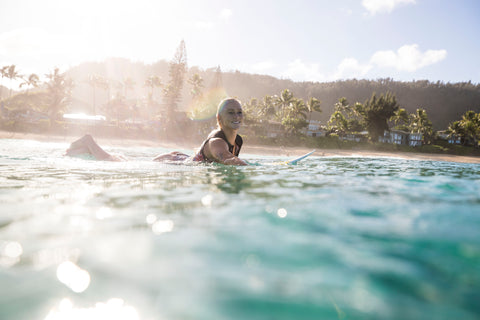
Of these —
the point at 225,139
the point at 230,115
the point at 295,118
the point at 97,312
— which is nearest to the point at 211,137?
the point at 225,139

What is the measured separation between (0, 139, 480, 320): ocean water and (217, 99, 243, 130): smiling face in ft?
12.3

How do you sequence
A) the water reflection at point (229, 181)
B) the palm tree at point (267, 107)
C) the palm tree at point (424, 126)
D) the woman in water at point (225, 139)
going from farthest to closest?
the palm tree at point (267, 107) → the palm tree at point (424, 126) → the woman in water at point (225, 139) → the water reflection at point (229, 181)

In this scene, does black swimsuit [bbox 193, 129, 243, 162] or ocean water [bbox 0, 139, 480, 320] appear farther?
black swimsuit [bbox 193, 129, 243, 162]

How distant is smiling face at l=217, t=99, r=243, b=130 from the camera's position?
653 centimetres

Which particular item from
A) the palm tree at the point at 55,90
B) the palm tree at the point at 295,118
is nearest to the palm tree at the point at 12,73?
the palm tree at the point at 55,90

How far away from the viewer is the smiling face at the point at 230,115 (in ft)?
21.4

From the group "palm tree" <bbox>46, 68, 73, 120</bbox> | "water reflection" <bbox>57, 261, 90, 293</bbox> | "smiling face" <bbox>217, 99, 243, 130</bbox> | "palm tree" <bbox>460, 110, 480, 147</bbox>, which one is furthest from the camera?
"palm tree" <bbox>460, 110, 480, 147</bbox>

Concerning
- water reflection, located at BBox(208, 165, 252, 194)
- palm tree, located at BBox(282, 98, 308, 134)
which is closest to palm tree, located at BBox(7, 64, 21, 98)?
palm tree, located at BBox(282, 98, 308, 134)

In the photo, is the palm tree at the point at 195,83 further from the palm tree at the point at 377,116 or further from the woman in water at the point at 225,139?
the woman in water at the point at 225,139

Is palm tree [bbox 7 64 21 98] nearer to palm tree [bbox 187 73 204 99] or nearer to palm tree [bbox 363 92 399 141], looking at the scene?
palm tree [bbox 187 73 204 99]

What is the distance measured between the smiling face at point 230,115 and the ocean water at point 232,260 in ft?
12.3

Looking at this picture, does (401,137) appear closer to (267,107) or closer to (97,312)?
(267,107)

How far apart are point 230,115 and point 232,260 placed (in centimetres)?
517

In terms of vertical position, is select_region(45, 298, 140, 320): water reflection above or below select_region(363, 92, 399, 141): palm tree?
below
